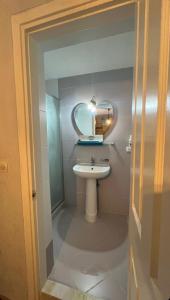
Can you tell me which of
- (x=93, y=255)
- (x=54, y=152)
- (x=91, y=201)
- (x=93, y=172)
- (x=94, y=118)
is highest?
(x=94, y=118)

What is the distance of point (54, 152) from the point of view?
2.40m

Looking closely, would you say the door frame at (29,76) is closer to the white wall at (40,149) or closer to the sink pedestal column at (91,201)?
the white wall at (40,149)

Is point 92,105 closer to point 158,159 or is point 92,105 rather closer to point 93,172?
point 93,172

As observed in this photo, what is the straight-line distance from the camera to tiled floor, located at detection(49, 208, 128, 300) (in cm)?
133

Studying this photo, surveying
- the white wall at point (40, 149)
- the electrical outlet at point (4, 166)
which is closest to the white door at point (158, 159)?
the white wall at point (40, 149)

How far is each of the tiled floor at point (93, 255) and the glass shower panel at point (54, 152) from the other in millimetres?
381

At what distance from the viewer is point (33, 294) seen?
1.17 m

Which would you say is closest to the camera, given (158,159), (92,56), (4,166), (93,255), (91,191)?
(158,159)

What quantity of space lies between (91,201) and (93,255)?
0.75m

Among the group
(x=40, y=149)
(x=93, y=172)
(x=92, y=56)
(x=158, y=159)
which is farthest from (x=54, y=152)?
(x=158, y=159)

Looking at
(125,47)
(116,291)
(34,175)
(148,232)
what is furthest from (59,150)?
(148,232)

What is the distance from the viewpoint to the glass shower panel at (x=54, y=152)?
89.3 inches

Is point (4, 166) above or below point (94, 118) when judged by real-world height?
below

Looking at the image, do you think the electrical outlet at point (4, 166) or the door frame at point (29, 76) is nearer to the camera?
the door frame at point (29, 76)
